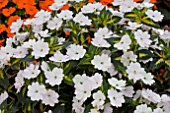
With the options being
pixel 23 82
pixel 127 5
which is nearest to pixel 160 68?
pixel 127 5

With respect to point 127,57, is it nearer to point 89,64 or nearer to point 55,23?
point 89,64

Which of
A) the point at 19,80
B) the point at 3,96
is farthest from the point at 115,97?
the point at 3,96

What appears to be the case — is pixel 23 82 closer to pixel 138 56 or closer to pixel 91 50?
pixel 91 50

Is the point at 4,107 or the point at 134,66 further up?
the point at 134,66

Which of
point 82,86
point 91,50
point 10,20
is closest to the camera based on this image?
point 82,86

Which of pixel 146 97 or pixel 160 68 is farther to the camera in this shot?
pixel 160 68

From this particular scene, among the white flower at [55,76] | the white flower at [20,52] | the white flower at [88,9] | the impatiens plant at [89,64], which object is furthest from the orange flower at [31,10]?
the white flower at [55,76]

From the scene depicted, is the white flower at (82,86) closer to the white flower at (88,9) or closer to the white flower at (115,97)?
the white flower at (115,97)

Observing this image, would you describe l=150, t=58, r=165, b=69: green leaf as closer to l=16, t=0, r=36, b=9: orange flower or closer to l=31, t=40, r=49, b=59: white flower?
l=31, t=40, r=49, b=59: white flower
